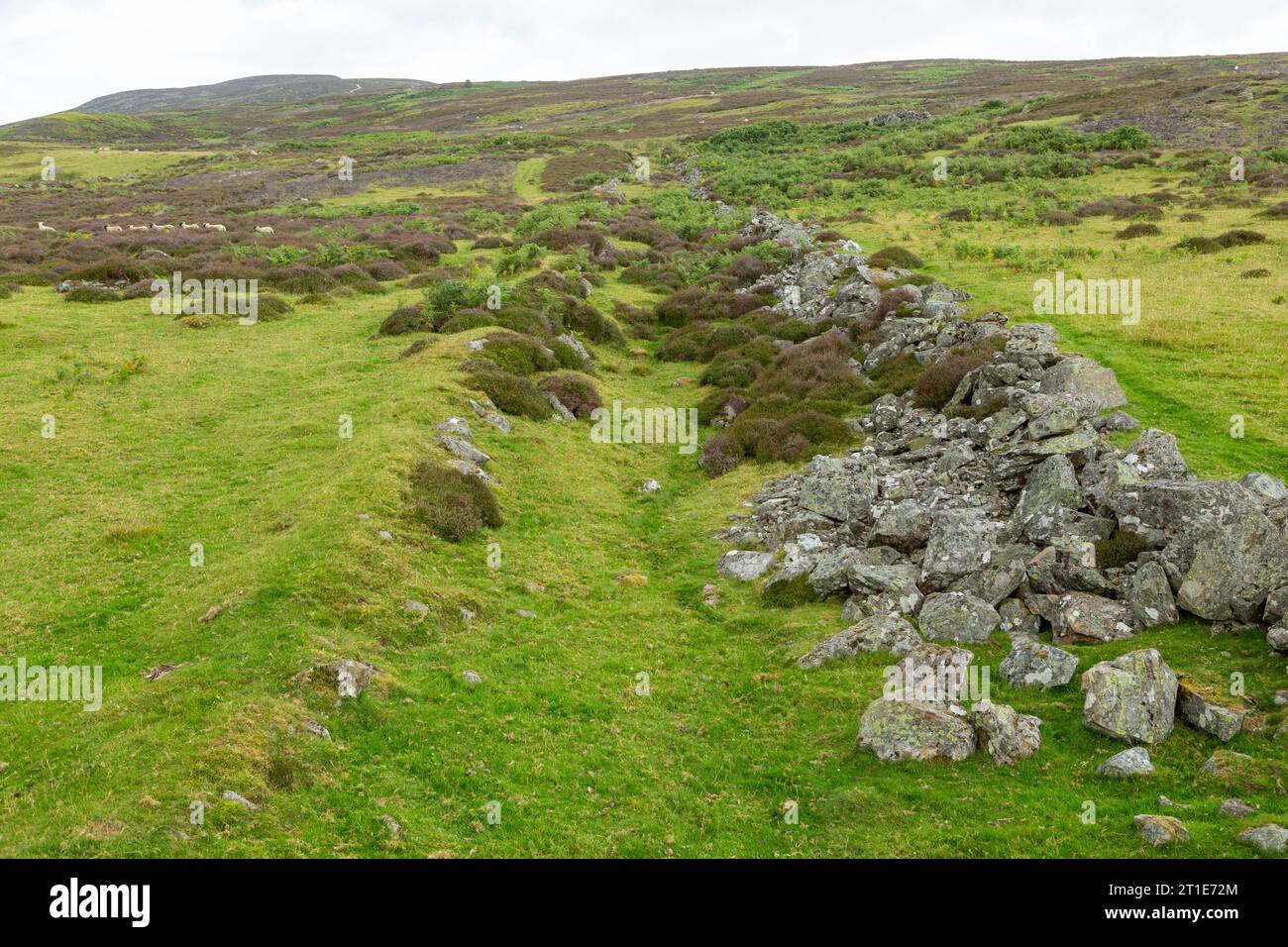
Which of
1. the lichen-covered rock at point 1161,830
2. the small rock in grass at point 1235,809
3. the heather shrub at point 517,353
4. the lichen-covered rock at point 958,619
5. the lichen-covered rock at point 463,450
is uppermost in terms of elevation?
the heather shrub at point 517,353

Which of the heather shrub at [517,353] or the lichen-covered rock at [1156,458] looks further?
the heather shrub at [517,353]

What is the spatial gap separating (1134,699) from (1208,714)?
959 mm

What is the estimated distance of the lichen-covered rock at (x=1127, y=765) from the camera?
1148cm

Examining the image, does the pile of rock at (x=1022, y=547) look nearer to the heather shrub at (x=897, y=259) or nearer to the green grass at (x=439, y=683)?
the green grass at (x=439, y=683)

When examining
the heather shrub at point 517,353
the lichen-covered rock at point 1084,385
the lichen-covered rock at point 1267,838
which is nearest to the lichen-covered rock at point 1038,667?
the lichen-covered rock at point 1267,838

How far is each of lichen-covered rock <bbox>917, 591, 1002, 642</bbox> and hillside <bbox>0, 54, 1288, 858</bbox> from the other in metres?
0.08

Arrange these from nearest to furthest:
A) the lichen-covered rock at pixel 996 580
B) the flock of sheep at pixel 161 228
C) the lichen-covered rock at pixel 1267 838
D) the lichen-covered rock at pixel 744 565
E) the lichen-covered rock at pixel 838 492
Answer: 1. the lichen-covered rock at pixel 1267 838
2. the lichen-covered rock at pixel 996 580
3. the lichen-covered rock at pixel 744 565
4. the lichen-covered rock at pixel 838 492
5. the flock of sheep at pixel 161 228

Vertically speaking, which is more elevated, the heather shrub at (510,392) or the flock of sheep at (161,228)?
the flock of sheep at (161,228)

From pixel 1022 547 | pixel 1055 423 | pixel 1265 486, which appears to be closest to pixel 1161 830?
pixel 1022 547

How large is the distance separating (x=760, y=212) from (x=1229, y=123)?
50555 mm

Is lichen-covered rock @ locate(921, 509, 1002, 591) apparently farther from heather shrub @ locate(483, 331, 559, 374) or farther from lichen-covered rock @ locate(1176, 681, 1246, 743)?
heather shrub @ locate(483, 331, 559, 374)

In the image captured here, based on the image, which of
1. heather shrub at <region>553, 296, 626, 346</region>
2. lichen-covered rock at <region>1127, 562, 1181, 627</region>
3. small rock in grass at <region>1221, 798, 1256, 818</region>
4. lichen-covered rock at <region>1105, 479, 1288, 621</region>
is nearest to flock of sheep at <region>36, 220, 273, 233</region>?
heather shrub at <region>553, 296, 626, 346</region>

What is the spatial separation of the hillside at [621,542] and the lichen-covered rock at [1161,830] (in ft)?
0.45

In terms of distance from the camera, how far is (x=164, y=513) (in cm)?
2025
